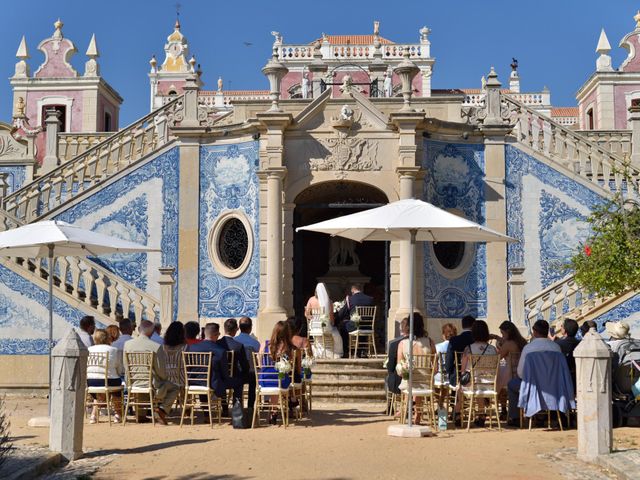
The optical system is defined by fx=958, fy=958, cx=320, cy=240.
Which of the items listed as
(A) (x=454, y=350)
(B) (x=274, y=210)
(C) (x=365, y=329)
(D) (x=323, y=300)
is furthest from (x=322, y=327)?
(A) (x=454, y=350)

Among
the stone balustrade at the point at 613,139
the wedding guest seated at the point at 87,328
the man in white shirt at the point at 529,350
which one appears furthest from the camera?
the stone balustrade at the point at 613,139

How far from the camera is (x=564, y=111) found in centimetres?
4656

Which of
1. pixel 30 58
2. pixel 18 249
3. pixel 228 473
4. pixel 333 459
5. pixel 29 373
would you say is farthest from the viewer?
pixel 30 58

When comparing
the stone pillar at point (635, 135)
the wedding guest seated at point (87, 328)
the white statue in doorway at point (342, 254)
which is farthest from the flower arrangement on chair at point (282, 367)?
the stone pillar at point (635, 135)

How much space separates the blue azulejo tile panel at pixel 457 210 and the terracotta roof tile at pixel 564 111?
2913cm

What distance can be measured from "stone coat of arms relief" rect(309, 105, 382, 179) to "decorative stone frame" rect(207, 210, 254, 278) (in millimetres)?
1620

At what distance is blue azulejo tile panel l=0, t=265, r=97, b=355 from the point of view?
51.9 feet

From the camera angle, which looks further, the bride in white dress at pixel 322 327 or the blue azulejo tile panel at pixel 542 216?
the blue azulejo tile panel at pixel 542 216

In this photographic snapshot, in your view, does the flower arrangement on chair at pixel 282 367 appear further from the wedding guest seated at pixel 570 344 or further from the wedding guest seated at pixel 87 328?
the wedding guest seated at pixel 570 344

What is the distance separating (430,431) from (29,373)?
8008mm

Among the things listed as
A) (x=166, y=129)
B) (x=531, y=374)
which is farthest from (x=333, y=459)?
(x=166, y=129)

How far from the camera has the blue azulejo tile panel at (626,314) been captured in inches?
621

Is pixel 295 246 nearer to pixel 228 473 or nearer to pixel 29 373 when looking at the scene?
pixel 29 373

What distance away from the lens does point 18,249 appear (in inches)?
526
